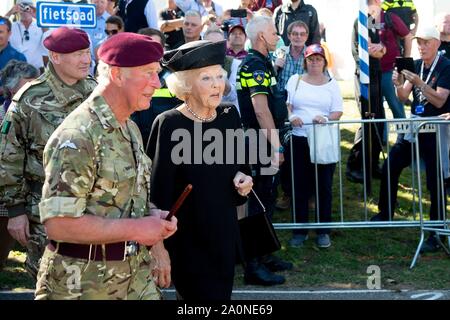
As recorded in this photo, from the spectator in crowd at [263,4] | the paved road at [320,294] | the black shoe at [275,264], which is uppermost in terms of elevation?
the spectator in crowd at [263,4]

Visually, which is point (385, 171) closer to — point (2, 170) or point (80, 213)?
point (2, 170)

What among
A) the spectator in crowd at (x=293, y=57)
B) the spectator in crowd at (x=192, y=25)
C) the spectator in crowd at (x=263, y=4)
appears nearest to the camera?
the spectator in crowd at (x=192, y=25)

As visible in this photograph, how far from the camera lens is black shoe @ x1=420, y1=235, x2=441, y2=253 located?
327 inches

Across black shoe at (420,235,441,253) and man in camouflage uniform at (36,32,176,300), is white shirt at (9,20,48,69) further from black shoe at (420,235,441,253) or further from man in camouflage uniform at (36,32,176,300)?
man in camouflage uniform at (36,32,176,300)

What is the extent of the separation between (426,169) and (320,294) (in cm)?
218

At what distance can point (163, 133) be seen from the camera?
5.11 meters

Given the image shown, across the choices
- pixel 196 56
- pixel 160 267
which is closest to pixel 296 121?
pixel 196 56

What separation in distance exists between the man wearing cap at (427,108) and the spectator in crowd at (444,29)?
57.7 inches

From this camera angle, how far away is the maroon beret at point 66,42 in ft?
19.1

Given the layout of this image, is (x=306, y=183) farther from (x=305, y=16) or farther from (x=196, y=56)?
(x=196, y=56)

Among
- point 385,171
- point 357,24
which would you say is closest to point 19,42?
point 357,24

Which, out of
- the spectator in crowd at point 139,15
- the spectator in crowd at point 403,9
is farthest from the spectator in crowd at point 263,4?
the spectator in crowd at point 139,15

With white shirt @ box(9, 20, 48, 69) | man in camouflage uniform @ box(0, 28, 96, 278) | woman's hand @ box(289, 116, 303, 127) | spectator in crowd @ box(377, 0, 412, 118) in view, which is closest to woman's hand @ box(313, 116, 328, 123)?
woman's hand @ box(289, 116, 303, 127)

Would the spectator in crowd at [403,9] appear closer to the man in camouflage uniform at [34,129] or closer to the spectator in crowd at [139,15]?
the spectator in crowd at [139,15]
